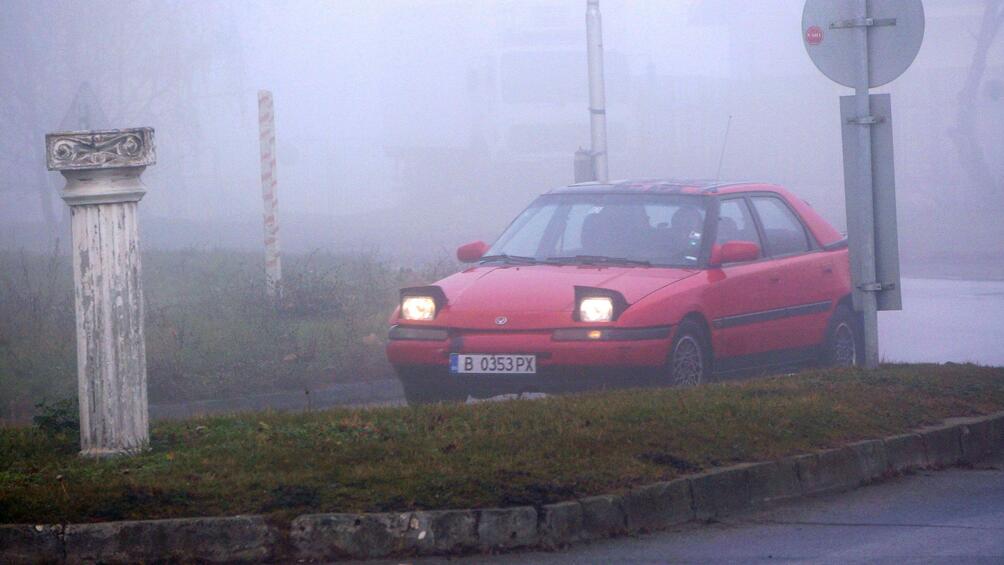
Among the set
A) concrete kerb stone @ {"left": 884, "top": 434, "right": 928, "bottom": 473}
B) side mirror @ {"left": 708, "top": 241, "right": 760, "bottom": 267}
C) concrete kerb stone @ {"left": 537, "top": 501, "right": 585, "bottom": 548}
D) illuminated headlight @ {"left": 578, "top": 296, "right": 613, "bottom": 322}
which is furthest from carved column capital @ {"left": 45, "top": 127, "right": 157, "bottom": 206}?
side mirror @ {"left": 708, "top": 241, "right": 760, "bottom": 267}

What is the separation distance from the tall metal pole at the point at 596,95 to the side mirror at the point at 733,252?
7.83 m

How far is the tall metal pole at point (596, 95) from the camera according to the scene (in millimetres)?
16906

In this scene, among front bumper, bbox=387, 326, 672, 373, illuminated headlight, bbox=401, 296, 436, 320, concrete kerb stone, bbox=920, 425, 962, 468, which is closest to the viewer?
concrete kerb stone, bbox=920, 425, 962, 468

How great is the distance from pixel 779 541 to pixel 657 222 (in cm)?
440

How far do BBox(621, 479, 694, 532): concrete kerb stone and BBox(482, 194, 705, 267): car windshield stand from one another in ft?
11.5

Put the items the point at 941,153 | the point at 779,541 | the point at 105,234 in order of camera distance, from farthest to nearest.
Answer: the point at 941,153 → the point at 105,234 → the point at 779,541

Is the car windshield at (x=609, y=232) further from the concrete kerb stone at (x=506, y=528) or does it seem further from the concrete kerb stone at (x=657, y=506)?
the concrete kerb stone at (x=506, y=528)

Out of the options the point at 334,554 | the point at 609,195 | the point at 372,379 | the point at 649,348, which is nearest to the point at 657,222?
the point at 609,195

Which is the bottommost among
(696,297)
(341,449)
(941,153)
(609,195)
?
(341,449)

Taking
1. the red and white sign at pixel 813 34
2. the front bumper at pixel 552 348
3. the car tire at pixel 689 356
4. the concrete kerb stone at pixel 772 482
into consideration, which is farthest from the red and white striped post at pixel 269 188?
the concrete kerb stone at pixel 772 482

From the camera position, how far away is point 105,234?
238 inches

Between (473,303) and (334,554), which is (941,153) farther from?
(334,554)

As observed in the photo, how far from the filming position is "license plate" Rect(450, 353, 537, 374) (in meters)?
8.20

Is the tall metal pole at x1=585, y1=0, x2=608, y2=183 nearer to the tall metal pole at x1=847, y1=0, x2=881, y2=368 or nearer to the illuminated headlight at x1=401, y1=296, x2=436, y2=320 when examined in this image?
the tall metal pole at x1=847, y1=0, x2=881, y2=368
